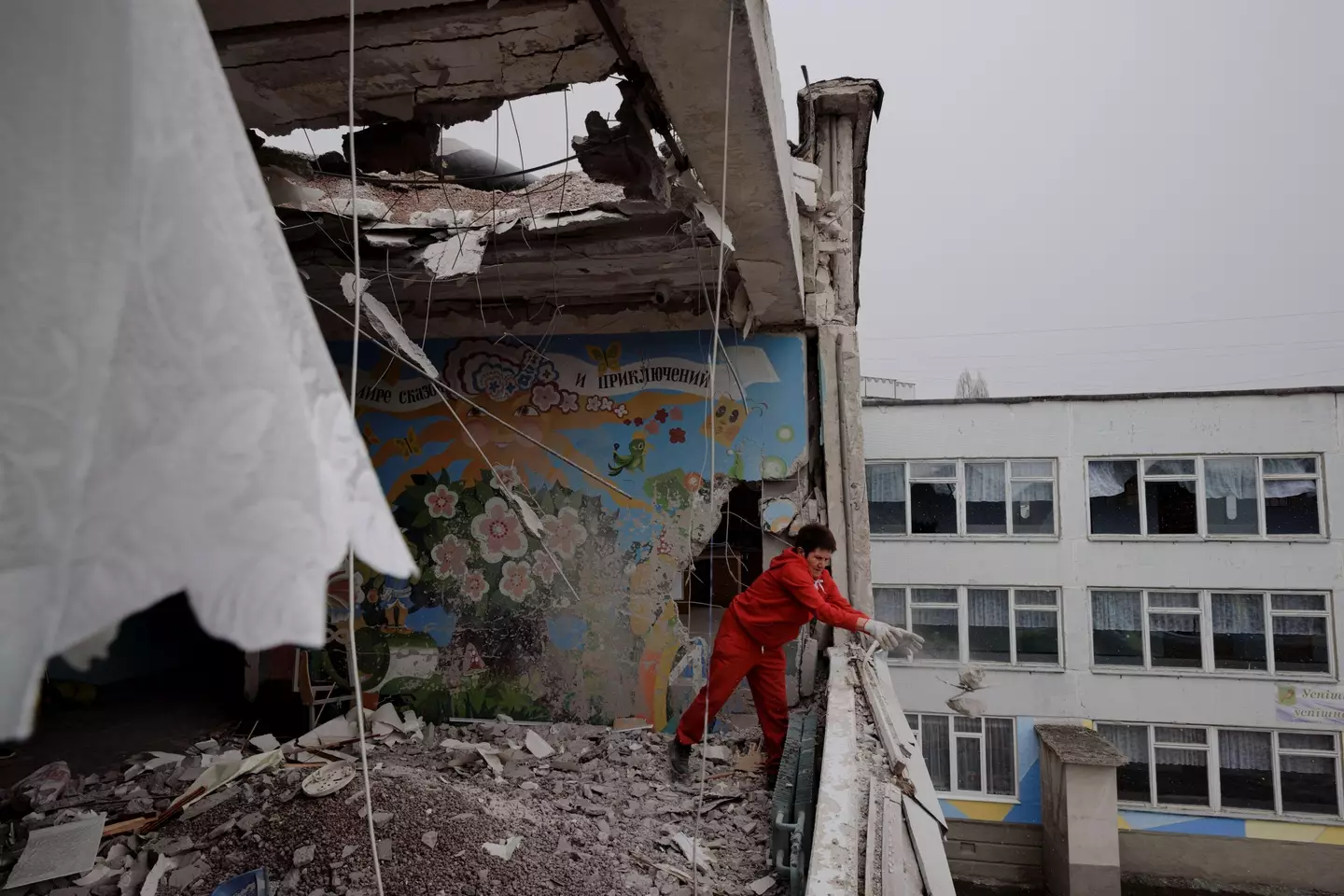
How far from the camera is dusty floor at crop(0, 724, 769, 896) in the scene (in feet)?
10.8

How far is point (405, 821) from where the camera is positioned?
3627 mm

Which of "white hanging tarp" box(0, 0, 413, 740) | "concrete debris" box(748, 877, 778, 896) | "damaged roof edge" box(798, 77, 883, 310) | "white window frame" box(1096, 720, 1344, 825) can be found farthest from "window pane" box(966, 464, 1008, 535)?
"white hanging tarp" box(0, 0, 413, 740)

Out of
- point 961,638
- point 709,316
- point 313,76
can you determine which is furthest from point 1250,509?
point 313,76

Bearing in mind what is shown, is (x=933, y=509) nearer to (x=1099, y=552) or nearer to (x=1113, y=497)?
(x=1099, y=552)

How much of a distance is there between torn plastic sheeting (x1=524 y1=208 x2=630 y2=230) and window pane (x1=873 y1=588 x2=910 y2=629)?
43.9 ft

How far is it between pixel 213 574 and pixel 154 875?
3906 mm

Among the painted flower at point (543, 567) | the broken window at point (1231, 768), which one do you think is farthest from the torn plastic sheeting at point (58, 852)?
the broken window at point (1231, 768)

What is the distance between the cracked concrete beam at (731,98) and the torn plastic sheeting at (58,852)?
4.33 m

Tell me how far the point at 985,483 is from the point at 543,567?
40.2 ft

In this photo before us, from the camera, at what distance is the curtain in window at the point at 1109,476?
14672 millimetres

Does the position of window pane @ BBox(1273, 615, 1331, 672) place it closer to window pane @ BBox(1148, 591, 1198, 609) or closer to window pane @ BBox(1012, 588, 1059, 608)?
window pane @ BBox(1148, 591, 1198, 609)

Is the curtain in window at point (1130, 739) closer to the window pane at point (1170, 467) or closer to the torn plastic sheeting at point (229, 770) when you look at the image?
the window pane at point (1170, 467)

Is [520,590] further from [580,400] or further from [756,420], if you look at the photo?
[756,420]

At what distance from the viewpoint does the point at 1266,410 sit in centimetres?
1386
